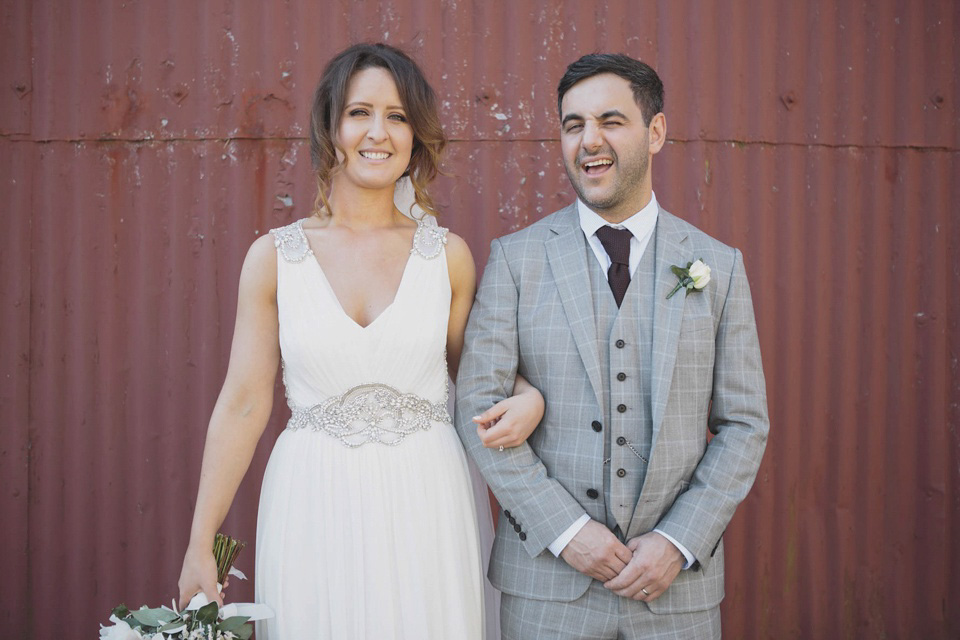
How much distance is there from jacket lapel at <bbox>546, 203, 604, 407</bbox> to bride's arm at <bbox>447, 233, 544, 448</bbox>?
17 cm

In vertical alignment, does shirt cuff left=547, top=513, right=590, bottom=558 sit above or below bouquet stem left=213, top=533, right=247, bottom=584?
above

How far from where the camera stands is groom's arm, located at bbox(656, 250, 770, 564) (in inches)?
82.0

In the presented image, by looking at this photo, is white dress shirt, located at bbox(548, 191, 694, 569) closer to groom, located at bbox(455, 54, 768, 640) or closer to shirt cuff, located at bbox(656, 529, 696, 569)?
groom, located at bbox(455, 54, 768, 640)

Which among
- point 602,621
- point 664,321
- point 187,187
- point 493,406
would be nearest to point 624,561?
point 602,621

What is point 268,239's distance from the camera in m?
2.30

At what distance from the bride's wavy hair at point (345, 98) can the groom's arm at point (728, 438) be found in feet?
3.14

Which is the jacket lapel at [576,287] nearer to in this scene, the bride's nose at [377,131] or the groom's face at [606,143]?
the groom's face at [606,143]

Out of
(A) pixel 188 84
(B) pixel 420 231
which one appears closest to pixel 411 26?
(A) pixel 188 84

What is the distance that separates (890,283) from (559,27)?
5.93 ft

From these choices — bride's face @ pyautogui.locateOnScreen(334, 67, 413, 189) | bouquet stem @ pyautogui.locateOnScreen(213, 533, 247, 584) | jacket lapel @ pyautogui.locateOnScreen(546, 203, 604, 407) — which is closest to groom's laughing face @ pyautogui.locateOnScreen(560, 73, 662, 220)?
jacket lapel @ pyautogui.locateOnScreen(546, 203, 604, 407)

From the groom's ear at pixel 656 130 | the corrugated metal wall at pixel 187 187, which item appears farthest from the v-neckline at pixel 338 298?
the corrugated metal wall at pixel 187 187

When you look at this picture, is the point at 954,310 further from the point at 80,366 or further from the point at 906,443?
the point at 80,366

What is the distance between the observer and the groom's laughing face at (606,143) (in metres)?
2.19

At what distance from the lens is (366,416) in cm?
222
